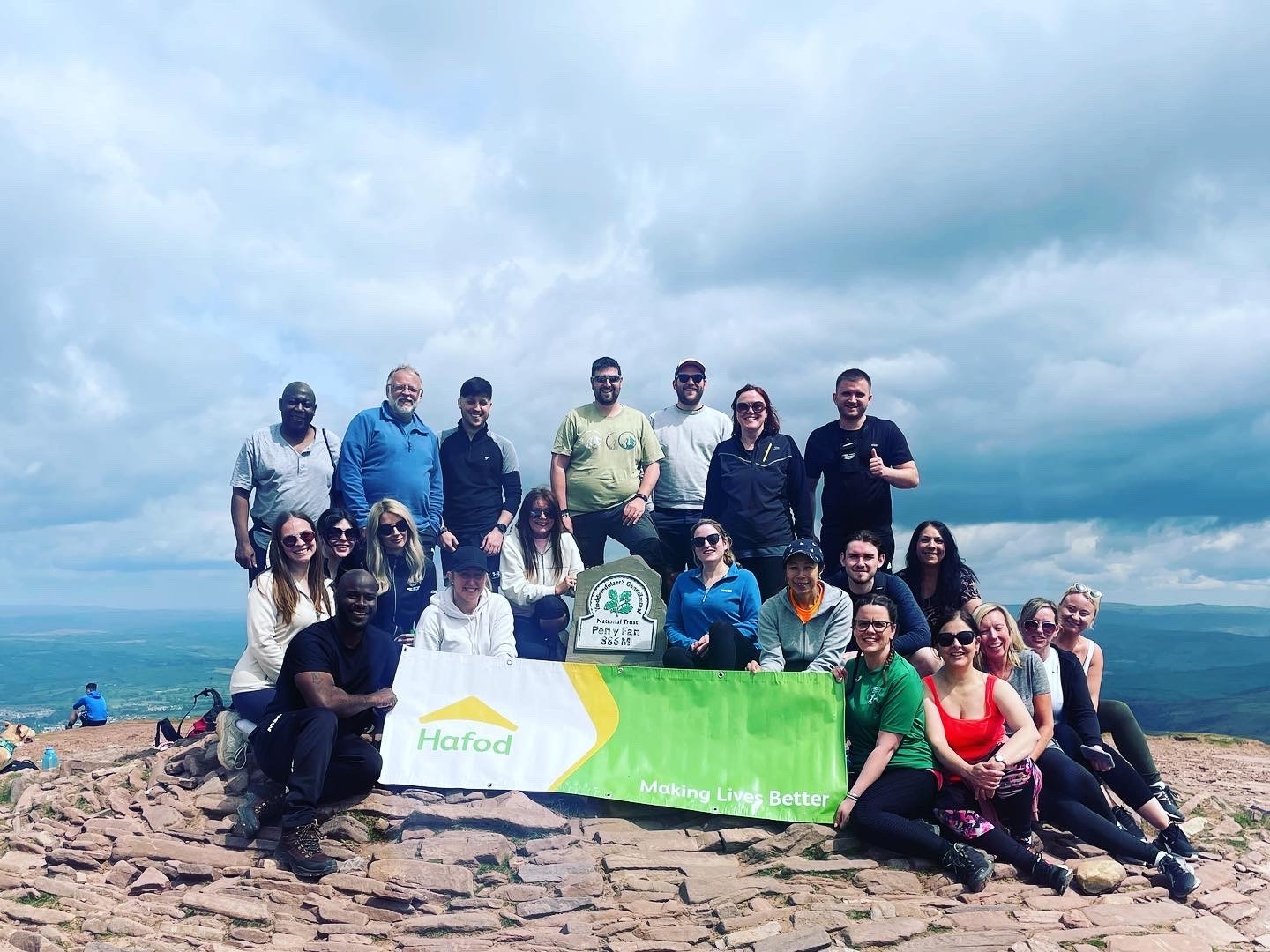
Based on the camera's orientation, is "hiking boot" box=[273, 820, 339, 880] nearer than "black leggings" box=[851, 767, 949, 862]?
No

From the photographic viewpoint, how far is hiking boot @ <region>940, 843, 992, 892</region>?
645cm

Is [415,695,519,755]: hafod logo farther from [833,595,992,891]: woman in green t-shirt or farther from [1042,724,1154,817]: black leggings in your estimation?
[1042,724,1154,817]: black leggings

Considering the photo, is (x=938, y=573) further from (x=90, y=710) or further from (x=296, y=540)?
(x=90, y=710)

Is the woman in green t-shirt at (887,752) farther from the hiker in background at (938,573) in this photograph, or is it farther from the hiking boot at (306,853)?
the hiking boot at (306,853)

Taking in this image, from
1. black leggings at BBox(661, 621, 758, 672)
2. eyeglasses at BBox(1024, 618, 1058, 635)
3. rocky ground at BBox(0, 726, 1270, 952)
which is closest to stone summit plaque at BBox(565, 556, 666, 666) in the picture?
black leggings at BBox(661, 621, 758, 672)

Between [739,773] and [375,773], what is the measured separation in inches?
129

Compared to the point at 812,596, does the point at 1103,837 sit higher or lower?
lower

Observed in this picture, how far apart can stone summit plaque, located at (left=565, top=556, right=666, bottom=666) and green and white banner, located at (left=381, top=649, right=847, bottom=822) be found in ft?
3.05

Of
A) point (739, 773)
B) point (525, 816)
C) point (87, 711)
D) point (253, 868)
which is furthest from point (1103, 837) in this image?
point (87, 711)

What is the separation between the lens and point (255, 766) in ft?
27.0

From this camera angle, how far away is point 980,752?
7.07 m

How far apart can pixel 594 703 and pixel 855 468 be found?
3899 millimetres

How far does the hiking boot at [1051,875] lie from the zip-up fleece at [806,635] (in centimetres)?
221

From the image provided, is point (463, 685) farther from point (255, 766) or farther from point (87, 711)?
point (87, 711)
